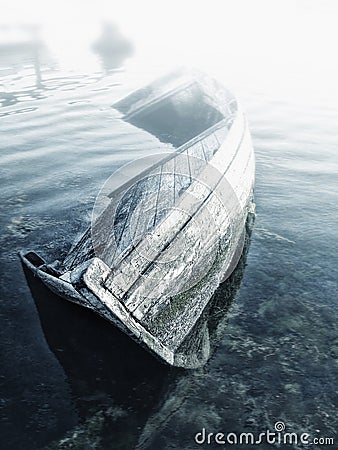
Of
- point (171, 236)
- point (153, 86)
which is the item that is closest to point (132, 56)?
point (153, 86)

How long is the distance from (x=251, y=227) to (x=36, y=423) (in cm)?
627

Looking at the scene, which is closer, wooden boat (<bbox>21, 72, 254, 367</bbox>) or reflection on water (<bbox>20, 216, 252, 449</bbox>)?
reflection on water (<bbox>20, 216, 252, 449</bbox>)

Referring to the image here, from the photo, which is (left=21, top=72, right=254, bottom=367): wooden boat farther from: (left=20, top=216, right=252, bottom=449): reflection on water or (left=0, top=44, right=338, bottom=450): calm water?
(left=0, top=44, right=338, bottom=450): calm water

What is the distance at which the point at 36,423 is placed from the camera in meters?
4.68

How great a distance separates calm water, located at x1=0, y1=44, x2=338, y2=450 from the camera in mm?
4777

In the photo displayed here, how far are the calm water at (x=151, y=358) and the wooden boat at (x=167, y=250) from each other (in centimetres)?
51

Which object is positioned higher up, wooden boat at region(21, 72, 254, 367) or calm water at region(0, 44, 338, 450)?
wooden boat at region(21, 72, 254, 367)

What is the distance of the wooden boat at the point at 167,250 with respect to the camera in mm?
4809

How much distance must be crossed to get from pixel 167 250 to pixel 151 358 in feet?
4.87

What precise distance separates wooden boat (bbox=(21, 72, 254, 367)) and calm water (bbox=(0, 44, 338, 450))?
0.51 m

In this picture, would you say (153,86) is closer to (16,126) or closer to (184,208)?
(16,126)

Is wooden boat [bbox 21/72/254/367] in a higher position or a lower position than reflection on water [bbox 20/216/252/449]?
higher

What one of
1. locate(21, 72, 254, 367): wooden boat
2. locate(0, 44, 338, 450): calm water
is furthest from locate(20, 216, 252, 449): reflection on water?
locate(21, 72, 254, 367): wooden boat

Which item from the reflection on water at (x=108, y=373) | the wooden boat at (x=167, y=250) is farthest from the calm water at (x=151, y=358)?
the wooden boat at (x=167, y=250)
